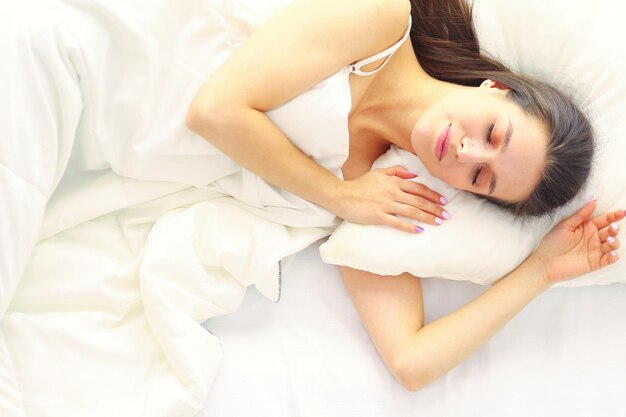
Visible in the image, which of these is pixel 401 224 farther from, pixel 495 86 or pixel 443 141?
pixel 495 86

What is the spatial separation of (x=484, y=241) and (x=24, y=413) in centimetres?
92

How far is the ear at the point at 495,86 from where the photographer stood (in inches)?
51.4

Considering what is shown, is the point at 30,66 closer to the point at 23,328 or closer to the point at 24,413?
the point at 23,328

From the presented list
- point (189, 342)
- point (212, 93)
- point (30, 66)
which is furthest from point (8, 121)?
point (189, 342)

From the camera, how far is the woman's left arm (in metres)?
1.35

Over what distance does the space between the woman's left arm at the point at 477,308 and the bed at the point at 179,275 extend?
60mm

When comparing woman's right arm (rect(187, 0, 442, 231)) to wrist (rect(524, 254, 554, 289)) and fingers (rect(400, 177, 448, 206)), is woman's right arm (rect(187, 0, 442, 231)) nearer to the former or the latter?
fingers (rect(400, 177, 448, 206))

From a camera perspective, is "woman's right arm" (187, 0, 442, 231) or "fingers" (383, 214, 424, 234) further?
"fingers" (383, 214, 424, 234)

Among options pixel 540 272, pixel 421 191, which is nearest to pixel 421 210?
pixel 421 191

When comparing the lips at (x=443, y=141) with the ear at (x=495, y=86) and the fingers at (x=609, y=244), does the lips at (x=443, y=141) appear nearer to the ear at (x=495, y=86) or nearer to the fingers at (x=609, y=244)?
the ear at (x=495, y=86)

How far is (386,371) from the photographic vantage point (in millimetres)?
1407

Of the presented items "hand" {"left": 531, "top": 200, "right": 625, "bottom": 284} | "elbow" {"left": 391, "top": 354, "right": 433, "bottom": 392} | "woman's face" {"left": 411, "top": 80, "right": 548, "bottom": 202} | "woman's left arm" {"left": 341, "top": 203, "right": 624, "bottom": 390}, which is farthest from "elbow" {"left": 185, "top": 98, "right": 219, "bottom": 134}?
"hand" {"left": 531, "top": 200, "right": 625, "bottom": 284}

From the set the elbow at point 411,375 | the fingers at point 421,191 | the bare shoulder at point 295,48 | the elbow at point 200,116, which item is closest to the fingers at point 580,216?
the fingers at point 421,191

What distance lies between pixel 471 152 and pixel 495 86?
7.2 inches
